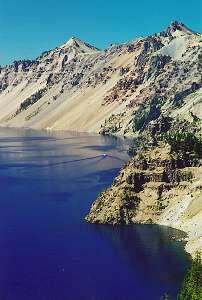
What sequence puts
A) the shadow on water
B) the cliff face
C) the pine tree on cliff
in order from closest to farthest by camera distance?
the pine tree on cliff < the shadow on water < the cliff face

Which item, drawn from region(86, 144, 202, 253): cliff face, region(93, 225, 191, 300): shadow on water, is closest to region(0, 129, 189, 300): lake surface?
region(93, 225, 191, 300): shadow on water

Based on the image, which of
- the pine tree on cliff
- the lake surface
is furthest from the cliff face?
the pine tree on cliff

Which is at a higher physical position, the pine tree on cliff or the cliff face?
the cliff face

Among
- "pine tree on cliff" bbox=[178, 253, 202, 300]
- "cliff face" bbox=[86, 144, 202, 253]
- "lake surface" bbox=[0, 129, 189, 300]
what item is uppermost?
"cliff face" bbox=[86, 144, 202, 253]

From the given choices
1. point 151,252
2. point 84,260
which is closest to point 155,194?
point 151,252

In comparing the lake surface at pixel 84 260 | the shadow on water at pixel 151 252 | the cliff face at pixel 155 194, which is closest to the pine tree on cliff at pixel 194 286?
the shadow on water at pixel 151 252

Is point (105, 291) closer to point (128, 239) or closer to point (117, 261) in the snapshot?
point (117, 261)

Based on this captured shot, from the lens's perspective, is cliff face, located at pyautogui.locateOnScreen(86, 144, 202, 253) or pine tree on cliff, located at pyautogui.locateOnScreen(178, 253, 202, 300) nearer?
pine tree on cliff, located at pyautogui.locateOnScreen(178, 253, 202, 300)

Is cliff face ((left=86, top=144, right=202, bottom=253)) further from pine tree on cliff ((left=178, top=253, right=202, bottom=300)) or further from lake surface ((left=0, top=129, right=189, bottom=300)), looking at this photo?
pine tree on cliff ((left=178, top=253, right=202, bottom=300))

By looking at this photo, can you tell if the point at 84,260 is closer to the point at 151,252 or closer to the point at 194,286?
the point at 151,252

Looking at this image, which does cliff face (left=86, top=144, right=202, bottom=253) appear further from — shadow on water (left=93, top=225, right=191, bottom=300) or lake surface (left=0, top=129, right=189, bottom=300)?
lake surface (left=0, top=129, right=189, bottom=300)

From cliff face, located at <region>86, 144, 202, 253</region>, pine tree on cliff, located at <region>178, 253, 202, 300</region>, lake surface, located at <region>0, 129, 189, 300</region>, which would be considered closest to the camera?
pine tree on cliff, located at <region>178, 253, 202, 300</region>
